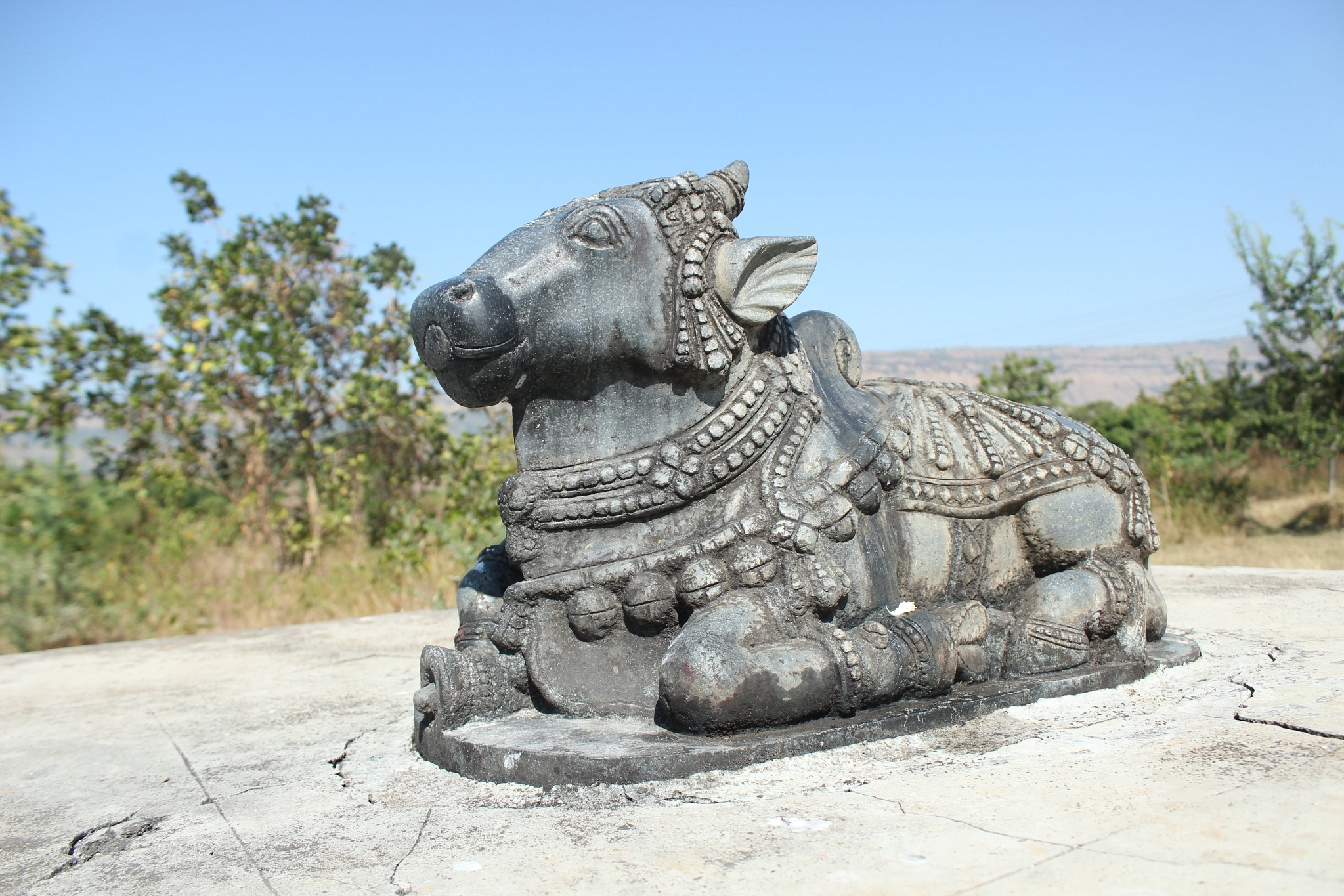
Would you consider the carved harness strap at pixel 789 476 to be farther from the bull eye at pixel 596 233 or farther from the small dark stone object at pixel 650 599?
the bull eye at pixel 596 233

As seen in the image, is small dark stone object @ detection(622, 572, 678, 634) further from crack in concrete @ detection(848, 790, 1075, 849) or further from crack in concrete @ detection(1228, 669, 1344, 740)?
crack in concrete @ detection(1228, 669, 1344, 740)

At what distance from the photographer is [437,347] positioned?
2627 millimetres

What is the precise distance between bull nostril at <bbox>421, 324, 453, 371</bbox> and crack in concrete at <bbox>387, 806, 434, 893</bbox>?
1.07 m

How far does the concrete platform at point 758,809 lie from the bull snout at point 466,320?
3.45 ft

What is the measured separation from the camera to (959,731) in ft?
8.50

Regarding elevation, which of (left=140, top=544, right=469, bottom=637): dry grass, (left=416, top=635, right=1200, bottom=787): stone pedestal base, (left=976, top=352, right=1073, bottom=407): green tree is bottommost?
(left=140, top=544, right=469, bottom=637): dry grass

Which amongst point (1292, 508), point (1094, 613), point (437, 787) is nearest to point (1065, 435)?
point (1094, 613)

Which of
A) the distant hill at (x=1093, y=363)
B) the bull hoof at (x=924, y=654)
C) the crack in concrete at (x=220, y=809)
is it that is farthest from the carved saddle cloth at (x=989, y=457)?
the distant hill at (x=1093, y=363)

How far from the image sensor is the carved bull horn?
2.85 metres

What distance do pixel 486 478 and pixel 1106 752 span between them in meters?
5.30

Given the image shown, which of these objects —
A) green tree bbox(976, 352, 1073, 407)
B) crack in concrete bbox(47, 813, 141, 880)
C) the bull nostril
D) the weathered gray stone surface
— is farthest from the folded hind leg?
green tree bbox(976, 352, 1073, 407)

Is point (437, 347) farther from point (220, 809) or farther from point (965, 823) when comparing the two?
point (965, 823)

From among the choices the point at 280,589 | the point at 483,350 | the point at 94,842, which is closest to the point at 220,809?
the point at 94,842

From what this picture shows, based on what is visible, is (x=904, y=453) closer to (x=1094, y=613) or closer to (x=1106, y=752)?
(x=1094, y=613)
